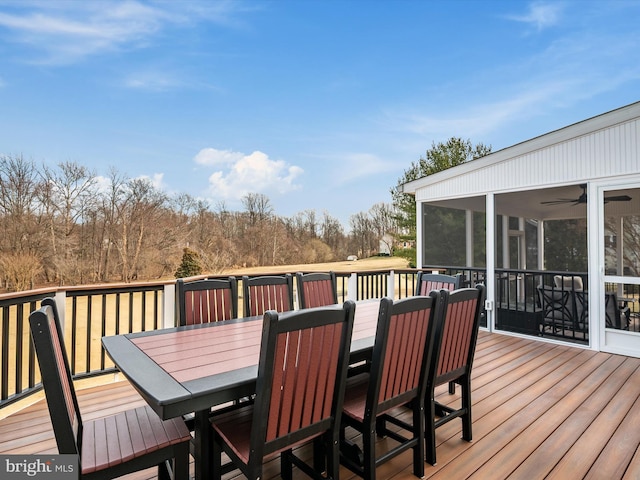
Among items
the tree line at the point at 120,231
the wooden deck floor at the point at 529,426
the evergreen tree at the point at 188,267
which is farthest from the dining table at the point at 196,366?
the tree line at the point at 120,231

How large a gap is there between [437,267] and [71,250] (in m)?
12.5

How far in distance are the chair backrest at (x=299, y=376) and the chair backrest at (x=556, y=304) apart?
4986 millimetres

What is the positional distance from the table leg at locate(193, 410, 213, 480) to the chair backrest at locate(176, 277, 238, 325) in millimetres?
1155

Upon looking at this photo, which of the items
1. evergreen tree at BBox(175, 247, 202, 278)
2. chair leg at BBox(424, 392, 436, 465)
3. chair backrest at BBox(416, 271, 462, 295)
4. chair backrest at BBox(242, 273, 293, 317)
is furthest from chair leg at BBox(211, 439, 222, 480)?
evergreen tree at BBox(175, 247, 202, 278)

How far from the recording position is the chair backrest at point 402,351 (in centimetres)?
182

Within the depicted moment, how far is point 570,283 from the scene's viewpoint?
5273mm

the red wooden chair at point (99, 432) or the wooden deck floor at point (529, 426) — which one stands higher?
the red wooden chair at point (99, 432)

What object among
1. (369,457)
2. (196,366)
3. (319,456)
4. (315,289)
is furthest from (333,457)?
(315,289)

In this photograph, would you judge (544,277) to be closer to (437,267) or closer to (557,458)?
(437,267)

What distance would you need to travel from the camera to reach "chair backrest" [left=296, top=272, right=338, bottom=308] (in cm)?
349

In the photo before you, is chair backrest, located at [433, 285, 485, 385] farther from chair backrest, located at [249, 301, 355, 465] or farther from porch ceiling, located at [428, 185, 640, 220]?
porch ceiling, located at [428, 185, 640, 220]

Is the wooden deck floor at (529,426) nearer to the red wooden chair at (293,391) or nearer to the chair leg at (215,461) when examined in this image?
the chair leg at (215,461)

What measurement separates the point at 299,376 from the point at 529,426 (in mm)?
2166

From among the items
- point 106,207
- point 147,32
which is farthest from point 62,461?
point 106,207
